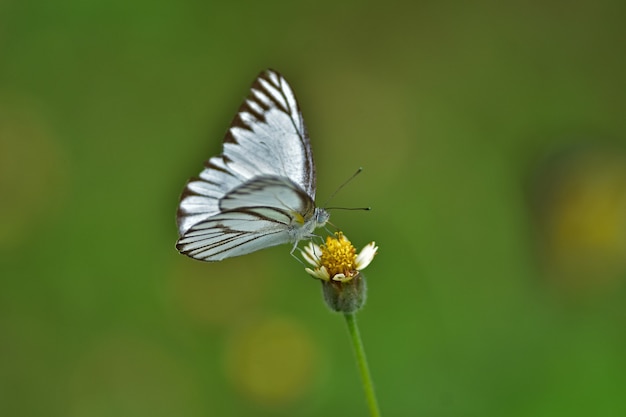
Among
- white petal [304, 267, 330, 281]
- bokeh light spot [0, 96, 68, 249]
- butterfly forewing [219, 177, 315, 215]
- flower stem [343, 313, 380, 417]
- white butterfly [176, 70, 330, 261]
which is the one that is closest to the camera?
flower stem [343, 313, 380, 417]

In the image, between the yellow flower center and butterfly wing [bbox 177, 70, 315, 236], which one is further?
butterfly wing [bbox 177, 70, 315, 236]

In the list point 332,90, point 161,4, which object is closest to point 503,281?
point 332,90

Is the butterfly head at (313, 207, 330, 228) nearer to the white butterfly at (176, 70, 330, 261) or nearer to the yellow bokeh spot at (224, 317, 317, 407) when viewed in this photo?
the white butterfly at (176, 70, 330, 261)

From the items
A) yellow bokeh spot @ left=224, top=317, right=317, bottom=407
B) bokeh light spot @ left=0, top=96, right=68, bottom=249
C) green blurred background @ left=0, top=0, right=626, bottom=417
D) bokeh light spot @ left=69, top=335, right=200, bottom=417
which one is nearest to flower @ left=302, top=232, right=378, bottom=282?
green blurred background @ left=0, top=0, right=626, bottom=417

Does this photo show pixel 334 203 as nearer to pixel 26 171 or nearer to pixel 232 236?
pixel 26 171

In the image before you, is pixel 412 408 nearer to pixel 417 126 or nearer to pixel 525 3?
pixel 417 126

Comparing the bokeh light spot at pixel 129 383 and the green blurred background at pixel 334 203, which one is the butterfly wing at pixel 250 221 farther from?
the bokeh light spot at pixel 129 383

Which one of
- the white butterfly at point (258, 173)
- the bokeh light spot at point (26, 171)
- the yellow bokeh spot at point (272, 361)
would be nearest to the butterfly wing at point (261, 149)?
the white butterfly at point (258, 173)

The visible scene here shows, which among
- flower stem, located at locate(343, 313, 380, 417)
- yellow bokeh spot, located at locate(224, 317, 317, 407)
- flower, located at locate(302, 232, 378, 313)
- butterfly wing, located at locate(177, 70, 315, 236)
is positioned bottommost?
yellow bokeh spot, located at locate(224, 317, 317, 407)
